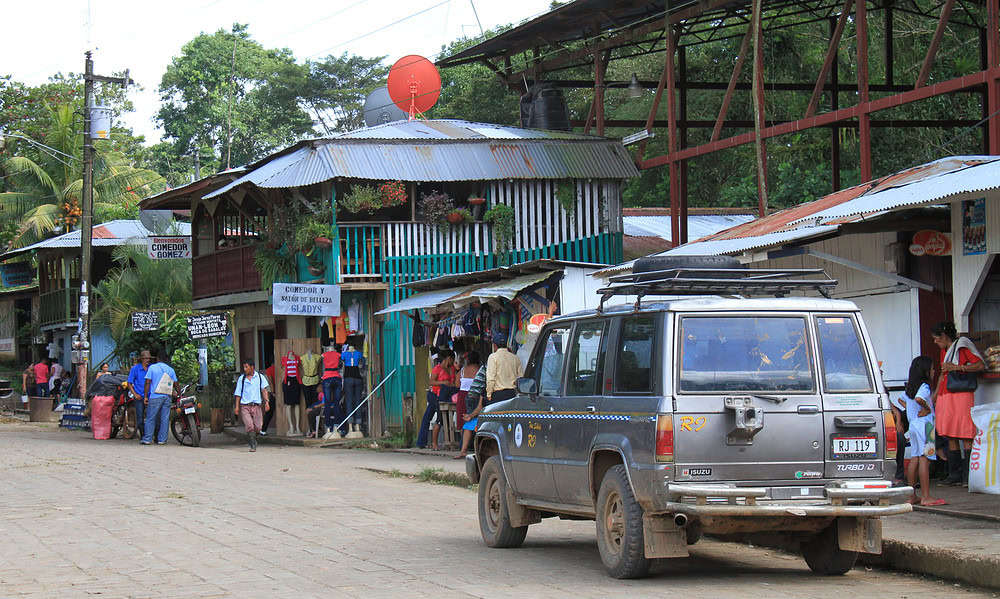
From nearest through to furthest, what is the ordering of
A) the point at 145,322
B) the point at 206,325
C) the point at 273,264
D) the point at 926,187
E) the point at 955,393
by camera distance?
the point at 926,187 < the point at 955,393 < the point at 273,264 < the point at 206,325 < the point at 145,322

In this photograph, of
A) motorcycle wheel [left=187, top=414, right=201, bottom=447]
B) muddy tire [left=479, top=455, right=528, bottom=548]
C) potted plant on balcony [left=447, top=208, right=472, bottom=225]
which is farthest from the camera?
potted plant on balcony [left=447, top=208, right=472, bottom=225]

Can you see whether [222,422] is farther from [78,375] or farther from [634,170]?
[634,170]

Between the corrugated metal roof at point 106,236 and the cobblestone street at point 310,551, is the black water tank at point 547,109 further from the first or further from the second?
the corrugated metal roof at point 106,236

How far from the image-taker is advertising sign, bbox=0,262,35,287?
163ft

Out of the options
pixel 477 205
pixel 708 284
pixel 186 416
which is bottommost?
pixel 186 416

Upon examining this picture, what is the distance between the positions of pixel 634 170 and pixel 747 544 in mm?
16401

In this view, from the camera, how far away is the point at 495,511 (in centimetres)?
1021

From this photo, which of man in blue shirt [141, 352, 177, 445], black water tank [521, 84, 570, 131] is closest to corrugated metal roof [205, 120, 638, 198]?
black water tank [521, 84, 570, 131]

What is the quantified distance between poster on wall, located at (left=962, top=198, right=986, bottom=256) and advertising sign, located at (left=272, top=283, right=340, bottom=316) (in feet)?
44.2

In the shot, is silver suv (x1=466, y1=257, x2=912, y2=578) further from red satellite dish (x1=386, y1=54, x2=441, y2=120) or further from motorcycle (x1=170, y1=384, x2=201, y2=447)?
red satellite dish (x1=386, y1=54, x2=441, y2=120)

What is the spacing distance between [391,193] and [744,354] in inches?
657

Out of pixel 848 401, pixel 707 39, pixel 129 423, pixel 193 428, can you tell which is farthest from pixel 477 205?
pixel 848 401

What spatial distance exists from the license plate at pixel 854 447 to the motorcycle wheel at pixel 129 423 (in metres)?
20.6

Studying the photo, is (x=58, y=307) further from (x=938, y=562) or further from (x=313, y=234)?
(x=938, y=562)
